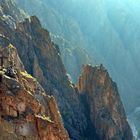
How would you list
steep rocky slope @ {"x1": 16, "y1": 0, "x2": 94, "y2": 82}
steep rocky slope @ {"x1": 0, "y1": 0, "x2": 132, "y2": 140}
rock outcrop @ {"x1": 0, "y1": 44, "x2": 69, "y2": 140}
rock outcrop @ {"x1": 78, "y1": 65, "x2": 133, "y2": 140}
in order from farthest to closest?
steep rocky slope @ {"x1": 16, "y1": 0, "x2": 94, "y2": 82}, rock outcrop @ {"x1": 78, "y1": 65, "x2": 133, "y2": 140}, steep rocky slope @ {"x1": 0, "y1": 0, "x2": 132, "y2": 140}, rock outcrop @ {"x1": 0, "y1": 44, "x2": 69, "y2": 140}

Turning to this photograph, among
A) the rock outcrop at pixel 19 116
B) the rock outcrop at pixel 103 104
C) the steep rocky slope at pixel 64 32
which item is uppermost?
the steep rocky slope at pixel 64 32

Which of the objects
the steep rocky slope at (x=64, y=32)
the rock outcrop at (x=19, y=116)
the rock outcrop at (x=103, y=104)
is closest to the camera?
the rock outcrop at (x=19, y=116)

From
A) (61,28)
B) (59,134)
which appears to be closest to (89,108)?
(59,134)

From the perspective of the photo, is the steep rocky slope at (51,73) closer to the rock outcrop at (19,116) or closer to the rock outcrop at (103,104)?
the rock outcrop at (103,104)

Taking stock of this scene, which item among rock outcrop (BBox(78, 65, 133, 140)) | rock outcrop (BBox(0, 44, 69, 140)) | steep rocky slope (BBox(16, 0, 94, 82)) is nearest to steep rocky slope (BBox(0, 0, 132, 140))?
rock outcrop (BBox(78, 65, 133, 140))

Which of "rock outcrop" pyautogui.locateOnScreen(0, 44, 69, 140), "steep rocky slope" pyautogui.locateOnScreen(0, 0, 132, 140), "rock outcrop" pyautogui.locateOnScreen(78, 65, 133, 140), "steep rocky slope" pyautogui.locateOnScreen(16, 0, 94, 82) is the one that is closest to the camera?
"rock outcrop" pyautogui.locateOnScreen(0, 44, 69, 140)

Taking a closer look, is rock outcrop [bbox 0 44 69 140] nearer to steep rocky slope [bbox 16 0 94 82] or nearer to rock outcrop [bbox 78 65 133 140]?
rock outcrop [bbox 78 65 133 140]

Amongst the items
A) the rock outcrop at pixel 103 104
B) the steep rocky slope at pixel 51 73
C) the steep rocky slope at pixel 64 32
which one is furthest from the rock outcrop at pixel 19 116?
the steep rocky slope at pixel 64 32

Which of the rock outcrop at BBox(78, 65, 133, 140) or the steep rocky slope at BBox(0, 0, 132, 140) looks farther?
the rock outcrop at BBox(78, 65, 133, 140)

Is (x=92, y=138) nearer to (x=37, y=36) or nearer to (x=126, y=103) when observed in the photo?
(x=37, y=36)

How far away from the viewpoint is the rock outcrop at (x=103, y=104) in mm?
77438

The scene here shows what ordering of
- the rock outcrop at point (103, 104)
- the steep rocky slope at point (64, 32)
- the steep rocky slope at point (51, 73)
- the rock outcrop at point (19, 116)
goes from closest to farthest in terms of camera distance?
the rock outcrop at point (19, 116) < the steep rocky slope at point (51, 73) < the rock outcrop at point (103, 104) < the steep rocky slope at point (64, 32)

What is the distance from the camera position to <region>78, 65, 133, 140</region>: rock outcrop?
7744 centimetres

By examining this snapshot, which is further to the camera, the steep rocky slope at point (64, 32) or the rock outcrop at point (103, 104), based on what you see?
the steep rocky slope at point (64, 32)
